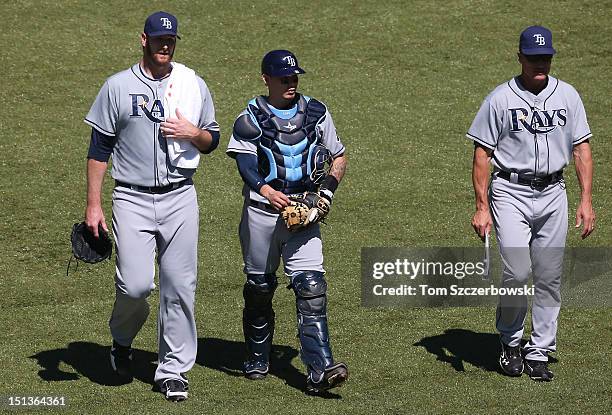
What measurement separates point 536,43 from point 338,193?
4.24 m

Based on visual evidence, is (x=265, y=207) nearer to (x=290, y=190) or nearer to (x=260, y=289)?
(x=290, y=190)

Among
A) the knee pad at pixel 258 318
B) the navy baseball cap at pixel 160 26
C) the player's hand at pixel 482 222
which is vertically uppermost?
the navy baseball cap at pixel 160 26

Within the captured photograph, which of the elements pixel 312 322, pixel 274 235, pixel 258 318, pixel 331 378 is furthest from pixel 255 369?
pixel 274 235

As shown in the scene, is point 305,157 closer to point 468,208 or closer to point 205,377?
point 205,377

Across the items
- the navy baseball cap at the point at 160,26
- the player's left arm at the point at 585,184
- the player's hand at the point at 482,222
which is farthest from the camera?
the player's left arm at the point at 585,184

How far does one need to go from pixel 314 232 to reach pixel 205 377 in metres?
1.17

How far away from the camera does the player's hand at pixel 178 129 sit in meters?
7.31

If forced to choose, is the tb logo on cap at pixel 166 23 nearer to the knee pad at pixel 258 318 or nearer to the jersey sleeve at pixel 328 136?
the jersey sleeve at pixel 328 136

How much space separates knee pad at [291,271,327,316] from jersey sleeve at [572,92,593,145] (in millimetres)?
1885

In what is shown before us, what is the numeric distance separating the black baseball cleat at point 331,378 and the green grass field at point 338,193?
13cm

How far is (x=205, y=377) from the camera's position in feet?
26.1

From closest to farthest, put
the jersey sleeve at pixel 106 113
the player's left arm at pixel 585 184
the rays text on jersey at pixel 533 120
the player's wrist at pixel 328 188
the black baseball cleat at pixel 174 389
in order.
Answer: the jersey sleeve at pixel 106 113 < the black baseball cleat at pixel 174 389 < the player's wrist at pixel 328 188 < the rays text on jersey at pixel 533 120 < the player's left arm at pixel 585 184

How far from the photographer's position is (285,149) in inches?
300

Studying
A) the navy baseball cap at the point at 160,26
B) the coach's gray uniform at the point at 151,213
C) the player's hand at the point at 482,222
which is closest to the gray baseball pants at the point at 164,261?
the coach's gray uniform at the point at 151,213
